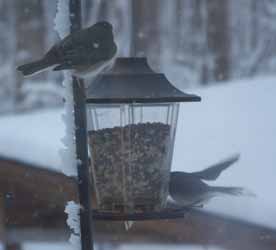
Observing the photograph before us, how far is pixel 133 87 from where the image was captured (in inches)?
65.2

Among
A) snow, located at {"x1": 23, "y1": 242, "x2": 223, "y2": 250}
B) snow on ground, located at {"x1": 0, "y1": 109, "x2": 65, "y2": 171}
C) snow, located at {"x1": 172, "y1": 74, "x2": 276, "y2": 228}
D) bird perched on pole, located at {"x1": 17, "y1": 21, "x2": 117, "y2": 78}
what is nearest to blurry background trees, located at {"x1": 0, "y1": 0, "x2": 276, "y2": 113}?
snow, located at {"x1": 172, "y1": 74, "x2": 276, "y2": 228}

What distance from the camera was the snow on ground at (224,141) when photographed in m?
2.21

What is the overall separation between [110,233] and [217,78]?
6.26 metres

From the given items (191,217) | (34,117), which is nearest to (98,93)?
(191,217)

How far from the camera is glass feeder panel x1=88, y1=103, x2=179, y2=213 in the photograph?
5.79ft

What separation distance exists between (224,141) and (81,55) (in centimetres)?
180

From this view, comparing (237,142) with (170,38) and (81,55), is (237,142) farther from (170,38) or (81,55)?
(170,38)

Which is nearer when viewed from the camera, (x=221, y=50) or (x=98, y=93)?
(x=98, y=93)

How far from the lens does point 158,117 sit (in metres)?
1.80

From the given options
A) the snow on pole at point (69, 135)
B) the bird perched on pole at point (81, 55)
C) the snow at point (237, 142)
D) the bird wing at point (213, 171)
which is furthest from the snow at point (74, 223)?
the snow at point (237, 142)

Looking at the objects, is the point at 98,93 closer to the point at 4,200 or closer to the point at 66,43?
the point at 66,43

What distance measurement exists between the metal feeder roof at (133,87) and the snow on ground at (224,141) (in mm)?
577

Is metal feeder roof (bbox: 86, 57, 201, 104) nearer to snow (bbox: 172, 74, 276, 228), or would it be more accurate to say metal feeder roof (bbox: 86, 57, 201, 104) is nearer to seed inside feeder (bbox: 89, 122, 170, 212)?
seed inside feeder (bbox: 89, 122, 170, 212)

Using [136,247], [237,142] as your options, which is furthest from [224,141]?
[136,247]
